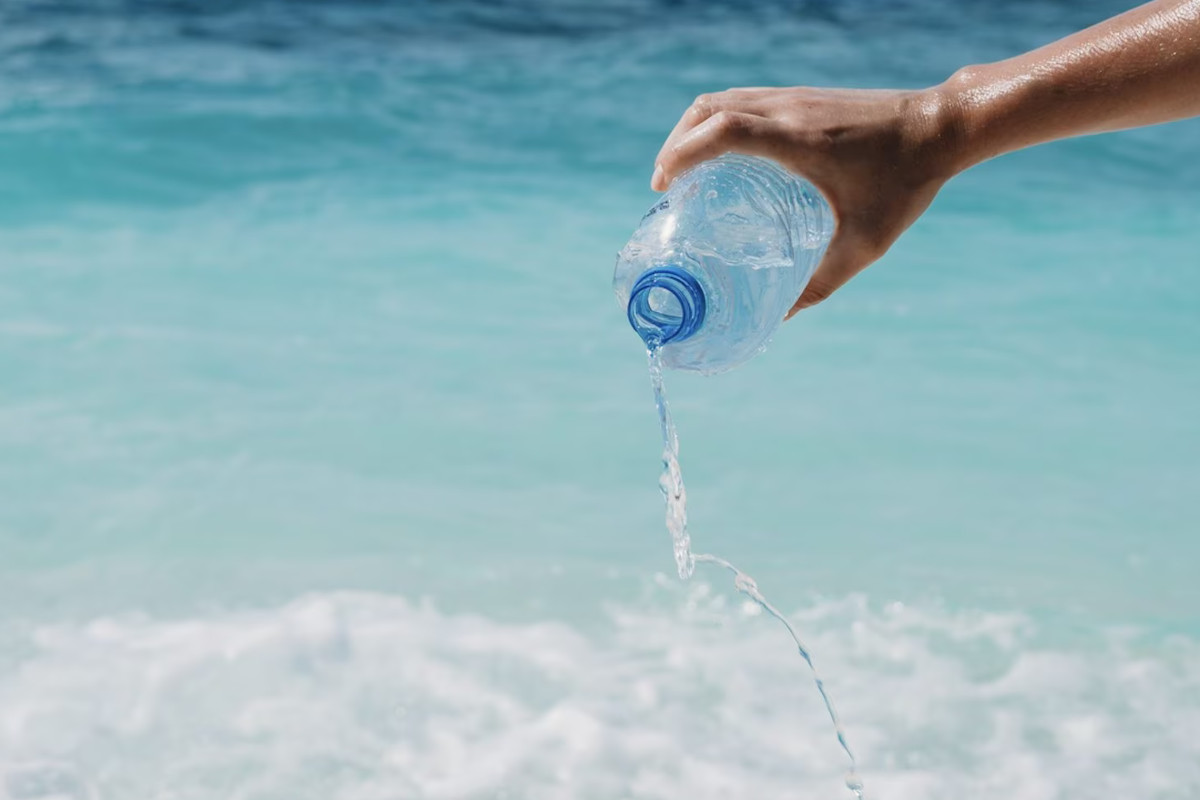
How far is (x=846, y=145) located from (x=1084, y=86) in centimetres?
29

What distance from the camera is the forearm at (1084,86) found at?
1.60m

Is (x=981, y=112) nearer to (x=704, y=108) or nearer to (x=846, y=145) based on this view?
(x=846, y=145)

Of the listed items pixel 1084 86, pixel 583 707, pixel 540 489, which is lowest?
pixel 583 707

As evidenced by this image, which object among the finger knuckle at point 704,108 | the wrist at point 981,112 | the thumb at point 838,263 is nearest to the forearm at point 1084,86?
the wrist at point 981,112

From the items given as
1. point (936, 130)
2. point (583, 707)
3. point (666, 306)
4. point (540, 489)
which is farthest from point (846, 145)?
point (540, 489)

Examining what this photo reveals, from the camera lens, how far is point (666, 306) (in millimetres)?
1594

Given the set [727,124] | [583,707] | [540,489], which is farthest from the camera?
[540,489]

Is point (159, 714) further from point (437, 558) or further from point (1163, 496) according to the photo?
point (1163, 496)

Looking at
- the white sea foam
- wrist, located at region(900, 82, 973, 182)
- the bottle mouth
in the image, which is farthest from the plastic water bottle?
the white sea foam

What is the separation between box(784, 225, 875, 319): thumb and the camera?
1650 millimetres

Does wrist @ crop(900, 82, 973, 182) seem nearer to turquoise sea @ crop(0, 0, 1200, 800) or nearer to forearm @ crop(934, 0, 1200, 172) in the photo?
forearm @ crop(934, 0, 1200, 172)

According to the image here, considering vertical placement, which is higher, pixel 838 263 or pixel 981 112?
pixel 981 112

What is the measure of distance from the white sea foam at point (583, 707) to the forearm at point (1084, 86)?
1240mm

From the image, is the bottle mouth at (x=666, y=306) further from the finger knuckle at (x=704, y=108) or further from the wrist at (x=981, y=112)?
the wrist at (x=981, y=112)
